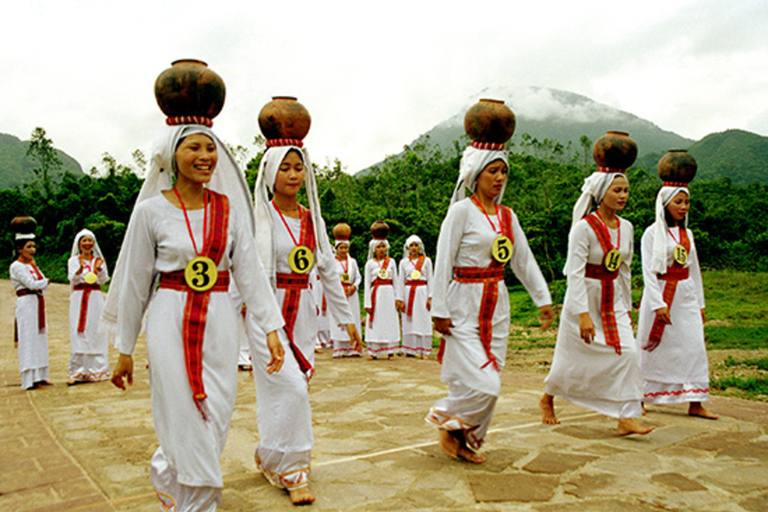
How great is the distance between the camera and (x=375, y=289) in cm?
1162

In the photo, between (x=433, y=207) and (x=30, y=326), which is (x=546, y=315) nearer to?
(x=30, y=326)

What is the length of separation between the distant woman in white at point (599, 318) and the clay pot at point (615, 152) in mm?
95

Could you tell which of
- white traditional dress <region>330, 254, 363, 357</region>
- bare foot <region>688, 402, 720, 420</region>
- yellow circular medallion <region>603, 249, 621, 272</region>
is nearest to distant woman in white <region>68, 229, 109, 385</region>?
white traditional dress <region>330, 254, 363, 357</region>

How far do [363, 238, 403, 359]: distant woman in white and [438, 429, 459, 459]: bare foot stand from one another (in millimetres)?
6649

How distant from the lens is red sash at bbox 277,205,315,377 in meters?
4.07

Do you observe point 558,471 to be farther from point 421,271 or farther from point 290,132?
point 421,271

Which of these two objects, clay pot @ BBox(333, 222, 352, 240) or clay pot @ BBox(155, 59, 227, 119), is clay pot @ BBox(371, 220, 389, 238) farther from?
clay pot @ BBox(155, 59, 227, 119)

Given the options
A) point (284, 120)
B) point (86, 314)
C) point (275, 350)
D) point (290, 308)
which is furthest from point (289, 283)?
point (86, 314)

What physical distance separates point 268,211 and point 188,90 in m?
1.11

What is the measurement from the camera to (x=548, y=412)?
5395mm

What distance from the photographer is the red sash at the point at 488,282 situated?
4352mm

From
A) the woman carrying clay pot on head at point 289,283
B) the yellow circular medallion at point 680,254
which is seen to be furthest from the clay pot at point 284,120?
the yellow circular medallion at point 680,254

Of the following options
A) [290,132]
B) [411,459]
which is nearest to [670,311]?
[411,459]

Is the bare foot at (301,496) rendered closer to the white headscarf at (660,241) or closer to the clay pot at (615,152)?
the clay pot at (615,152)
